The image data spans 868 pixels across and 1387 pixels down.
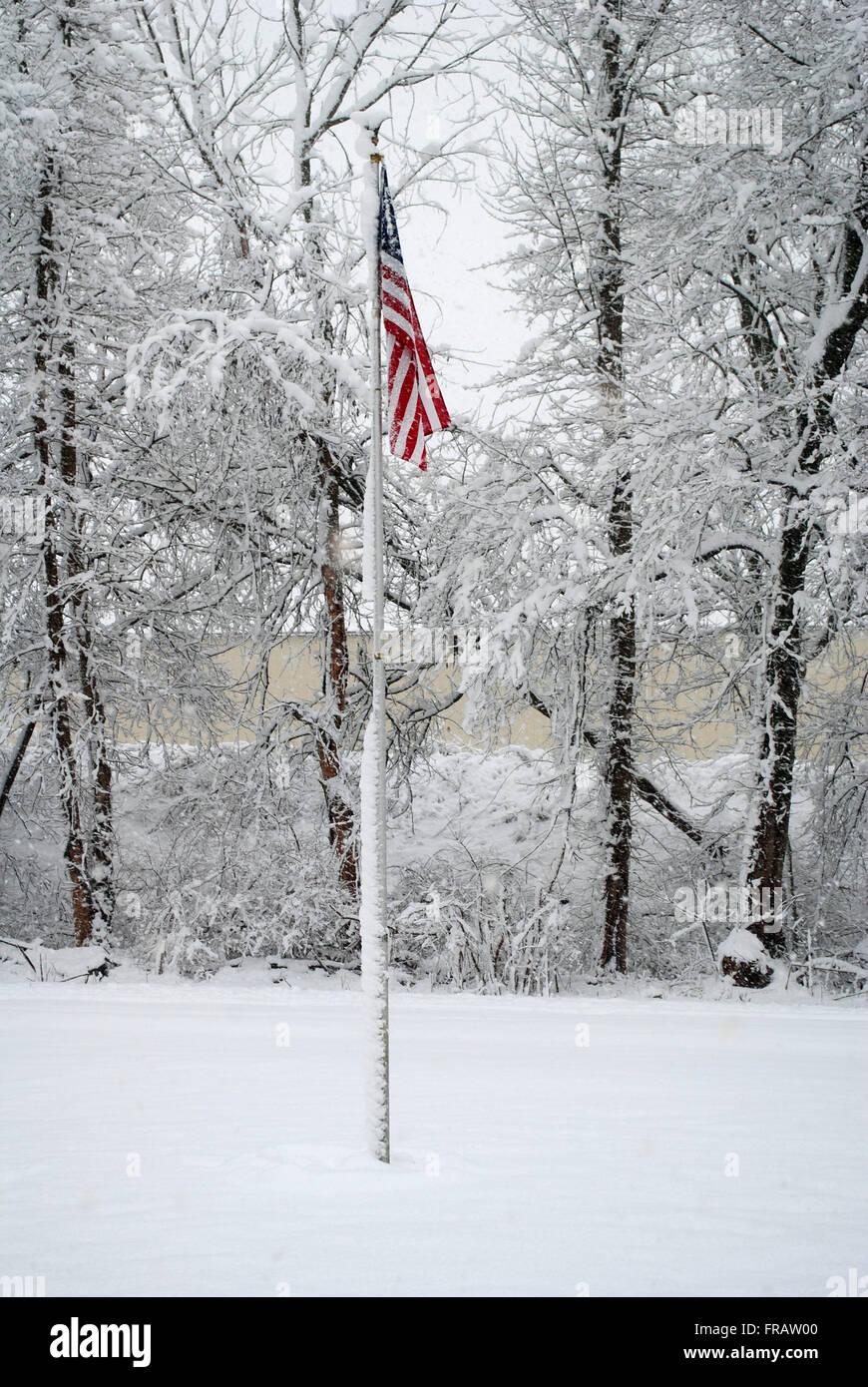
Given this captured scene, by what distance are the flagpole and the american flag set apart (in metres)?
0.08

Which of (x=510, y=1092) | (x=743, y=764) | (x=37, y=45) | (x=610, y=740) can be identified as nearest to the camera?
(x=510, y=1092)

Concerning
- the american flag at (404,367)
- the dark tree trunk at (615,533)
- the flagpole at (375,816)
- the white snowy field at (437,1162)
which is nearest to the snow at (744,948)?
the dark tree trunk at (615,533)

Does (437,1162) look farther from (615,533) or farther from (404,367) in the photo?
(615,533)

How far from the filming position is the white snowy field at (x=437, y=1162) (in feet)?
9.61

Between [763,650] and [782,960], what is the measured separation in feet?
11.9

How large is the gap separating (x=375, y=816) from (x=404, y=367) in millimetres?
2031

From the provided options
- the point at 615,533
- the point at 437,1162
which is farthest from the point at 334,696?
the point at 437,1162

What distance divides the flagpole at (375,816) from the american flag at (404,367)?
0.08m

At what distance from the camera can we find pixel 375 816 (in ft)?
13.7

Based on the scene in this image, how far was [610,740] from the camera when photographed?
12.5 meters

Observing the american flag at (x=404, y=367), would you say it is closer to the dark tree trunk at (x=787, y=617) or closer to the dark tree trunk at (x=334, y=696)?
the dark tree trunk at (x=787, y=617)
